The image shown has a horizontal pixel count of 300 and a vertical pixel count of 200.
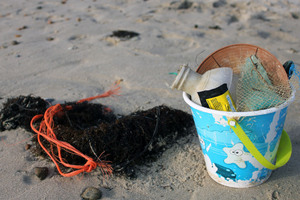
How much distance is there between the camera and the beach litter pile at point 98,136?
76.9 inches

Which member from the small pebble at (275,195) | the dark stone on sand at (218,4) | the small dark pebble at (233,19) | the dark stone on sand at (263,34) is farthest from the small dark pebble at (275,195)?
the dark stone on sand at (218,4)

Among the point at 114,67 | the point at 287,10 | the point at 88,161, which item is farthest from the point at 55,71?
the point at 287,10

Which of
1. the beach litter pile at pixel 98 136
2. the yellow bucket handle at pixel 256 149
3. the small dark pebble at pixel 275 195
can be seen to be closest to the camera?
the yellow bucket handle at pixel 256 149

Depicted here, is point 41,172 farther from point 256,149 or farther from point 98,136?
point 256,149

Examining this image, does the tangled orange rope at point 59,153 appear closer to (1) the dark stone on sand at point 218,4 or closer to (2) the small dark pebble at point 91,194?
(2) the small dark pebble at point 91,194

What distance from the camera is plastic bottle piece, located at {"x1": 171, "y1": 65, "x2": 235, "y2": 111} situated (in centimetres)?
156

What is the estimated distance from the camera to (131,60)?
12.2 ft

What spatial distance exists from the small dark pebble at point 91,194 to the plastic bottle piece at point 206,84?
0.83 metres

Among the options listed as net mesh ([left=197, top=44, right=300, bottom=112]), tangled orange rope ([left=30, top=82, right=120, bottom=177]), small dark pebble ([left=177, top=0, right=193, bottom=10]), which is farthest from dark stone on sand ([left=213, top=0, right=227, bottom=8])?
tangled orange rope ([left=30, top=82, right=120, bottom=177])

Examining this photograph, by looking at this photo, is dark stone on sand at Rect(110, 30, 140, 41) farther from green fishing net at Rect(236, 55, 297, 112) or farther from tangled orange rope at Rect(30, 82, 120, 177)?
green fishing net at Rect(236, 55, 297, 112)

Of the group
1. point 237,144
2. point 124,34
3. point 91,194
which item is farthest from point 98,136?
point 124,34

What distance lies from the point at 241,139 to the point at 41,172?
4.41ft

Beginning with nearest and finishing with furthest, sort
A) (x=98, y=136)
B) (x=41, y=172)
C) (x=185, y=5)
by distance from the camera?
(x=41, y=172), (x=98, y=136), (x=185, y=5)

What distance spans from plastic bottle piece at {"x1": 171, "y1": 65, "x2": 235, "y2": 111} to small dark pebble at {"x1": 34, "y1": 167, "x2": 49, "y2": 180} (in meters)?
1.08
